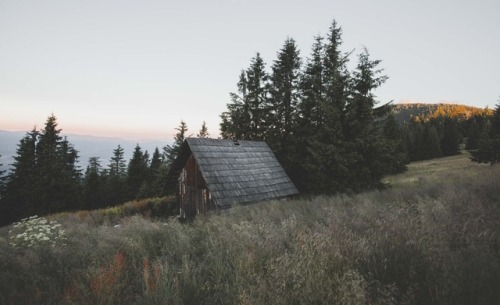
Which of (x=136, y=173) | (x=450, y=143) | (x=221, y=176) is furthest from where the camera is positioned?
(x=450, y=143)

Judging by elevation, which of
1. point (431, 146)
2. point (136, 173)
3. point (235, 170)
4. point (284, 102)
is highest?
point (284, 102)

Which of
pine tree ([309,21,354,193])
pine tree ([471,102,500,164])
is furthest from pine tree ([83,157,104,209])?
pine tree ([471,102,500,164])

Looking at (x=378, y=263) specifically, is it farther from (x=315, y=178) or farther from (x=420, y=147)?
(x=420, y=147)

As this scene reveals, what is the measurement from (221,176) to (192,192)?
8.58 feet

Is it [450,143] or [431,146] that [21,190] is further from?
[450,143]

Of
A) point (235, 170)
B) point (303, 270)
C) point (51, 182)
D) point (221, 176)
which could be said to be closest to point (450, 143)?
point (235, 170)

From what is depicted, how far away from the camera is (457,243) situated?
3281mm

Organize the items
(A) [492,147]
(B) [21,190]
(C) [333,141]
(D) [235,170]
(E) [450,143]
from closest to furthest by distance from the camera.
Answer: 1. (D) [235,170]
2. (C) [333,141]
3. (A) [492,147]
4. (B) [21,190]
5. (E) [450,143]

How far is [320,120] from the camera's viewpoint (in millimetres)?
22469

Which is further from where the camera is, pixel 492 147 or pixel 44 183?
pixel 44 183

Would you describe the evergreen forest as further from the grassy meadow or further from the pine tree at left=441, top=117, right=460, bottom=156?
the pine tree at left=441, top=117, right=460, bottom=156

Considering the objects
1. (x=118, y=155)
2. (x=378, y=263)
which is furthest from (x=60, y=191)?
(x=378, y=263)

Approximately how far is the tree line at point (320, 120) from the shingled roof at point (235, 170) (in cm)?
347

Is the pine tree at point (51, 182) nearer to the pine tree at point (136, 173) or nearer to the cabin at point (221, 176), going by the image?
the pine tree at point (136, 173)
